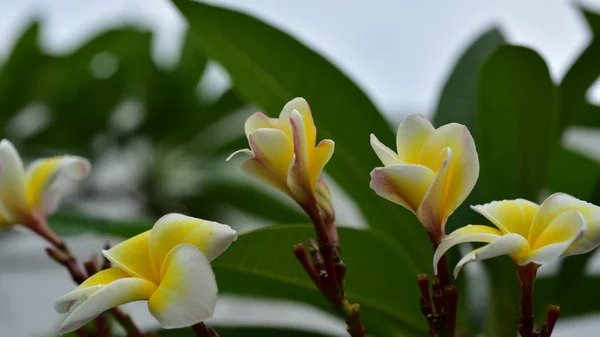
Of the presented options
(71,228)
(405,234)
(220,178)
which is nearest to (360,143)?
(405,234)

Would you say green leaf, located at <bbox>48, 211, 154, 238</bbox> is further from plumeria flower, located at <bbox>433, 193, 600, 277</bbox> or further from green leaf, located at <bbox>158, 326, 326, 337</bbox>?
plumeria flower, located at <bbox>433, 193, 600, 277</bbox>

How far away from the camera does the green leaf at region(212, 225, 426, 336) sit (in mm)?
450

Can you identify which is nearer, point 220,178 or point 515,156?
point 515,156

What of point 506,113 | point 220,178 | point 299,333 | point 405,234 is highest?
point 506,113

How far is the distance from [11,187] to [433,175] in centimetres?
28

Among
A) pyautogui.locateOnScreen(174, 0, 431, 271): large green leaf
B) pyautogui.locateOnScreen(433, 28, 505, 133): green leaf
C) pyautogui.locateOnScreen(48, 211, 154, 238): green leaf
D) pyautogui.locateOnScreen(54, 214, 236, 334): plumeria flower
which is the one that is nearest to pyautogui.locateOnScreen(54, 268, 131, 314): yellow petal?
pyautogui.locateOnScreen(54, 214, 236, 334): plumeria flower

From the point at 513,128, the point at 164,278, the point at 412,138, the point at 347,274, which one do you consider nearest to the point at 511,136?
the point at 513,128

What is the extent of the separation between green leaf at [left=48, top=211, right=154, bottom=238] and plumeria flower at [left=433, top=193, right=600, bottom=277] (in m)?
0.31

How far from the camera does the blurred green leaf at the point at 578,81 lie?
60cm

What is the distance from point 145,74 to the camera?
1460mm

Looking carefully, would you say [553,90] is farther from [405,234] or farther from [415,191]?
[415,191]

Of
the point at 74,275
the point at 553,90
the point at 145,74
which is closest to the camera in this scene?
the point at 74,275

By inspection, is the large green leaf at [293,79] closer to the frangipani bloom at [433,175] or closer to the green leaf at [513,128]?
the green leaf at [513,128]

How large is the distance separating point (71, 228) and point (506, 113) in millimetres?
420
